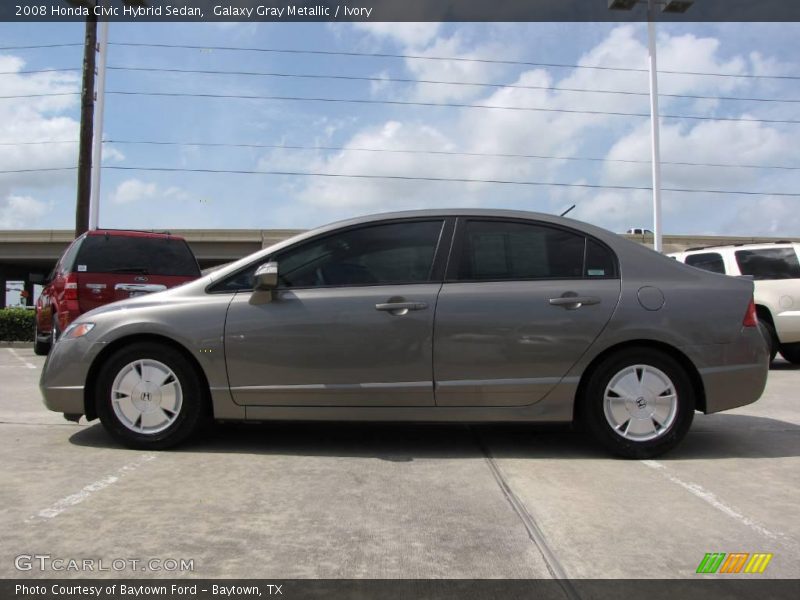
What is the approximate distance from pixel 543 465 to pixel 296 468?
158 centimetres

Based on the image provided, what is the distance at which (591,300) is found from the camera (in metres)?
4.39

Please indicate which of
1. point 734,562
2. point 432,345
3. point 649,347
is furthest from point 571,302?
point 734,562

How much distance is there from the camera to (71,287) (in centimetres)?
771

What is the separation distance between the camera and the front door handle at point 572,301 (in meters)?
4.38

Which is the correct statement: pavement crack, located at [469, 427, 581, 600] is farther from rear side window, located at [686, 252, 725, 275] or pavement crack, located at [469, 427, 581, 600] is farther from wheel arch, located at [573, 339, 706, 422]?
rear side window, located at [686, 252, 725, 275]

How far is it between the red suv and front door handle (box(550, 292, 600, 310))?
495cm

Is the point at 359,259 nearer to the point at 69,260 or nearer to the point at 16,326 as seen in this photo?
the point at 69,260

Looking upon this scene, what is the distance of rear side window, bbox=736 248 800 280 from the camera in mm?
9898

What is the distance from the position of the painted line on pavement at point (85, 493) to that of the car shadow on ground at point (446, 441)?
38 centimetres

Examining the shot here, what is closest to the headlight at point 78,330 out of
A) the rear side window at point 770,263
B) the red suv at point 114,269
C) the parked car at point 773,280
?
the red suv at point 114,269

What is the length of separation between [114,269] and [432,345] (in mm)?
5139

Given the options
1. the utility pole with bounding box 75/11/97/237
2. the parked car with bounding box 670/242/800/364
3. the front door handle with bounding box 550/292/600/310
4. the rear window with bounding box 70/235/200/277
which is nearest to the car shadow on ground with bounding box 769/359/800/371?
the parked car with bounding box 670/242/800/364
